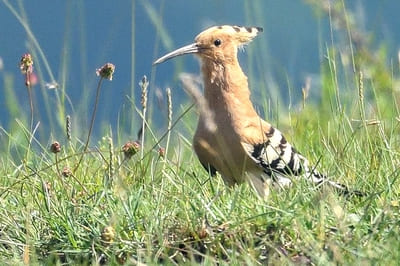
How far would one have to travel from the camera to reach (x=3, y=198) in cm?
433

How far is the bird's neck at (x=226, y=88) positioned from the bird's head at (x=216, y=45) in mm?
31

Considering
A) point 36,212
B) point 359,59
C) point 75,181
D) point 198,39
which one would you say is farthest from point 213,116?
point 359,59

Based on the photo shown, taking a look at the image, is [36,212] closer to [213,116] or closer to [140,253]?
[140,253]

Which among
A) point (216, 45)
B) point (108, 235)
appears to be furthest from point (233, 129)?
point (108, 235)

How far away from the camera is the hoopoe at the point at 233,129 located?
4644 mm

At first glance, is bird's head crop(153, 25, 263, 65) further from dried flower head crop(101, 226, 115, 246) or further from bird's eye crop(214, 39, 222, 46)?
dried flower head crop(101, 226, 115, 246)

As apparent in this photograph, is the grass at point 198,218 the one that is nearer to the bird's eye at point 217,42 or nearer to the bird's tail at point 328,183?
the bird's tail at point 328,183

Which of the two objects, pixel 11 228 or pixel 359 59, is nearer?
pixel 11 228

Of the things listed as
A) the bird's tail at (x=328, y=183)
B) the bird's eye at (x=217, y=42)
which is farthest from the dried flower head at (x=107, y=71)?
the bird's eye at (x=217, y=42)

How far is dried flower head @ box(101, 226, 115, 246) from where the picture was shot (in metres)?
3.78

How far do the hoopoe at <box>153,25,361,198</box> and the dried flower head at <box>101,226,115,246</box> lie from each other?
706mm

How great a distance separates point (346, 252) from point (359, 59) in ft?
8.78

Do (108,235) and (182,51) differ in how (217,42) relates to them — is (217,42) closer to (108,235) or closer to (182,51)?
(182,51)

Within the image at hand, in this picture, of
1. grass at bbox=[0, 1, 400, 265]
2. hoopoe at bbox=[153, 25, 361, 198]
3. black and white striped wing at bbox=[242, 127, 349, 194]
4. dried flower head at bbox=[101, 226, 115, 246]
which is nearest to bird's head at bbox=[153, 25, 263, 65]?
hoopoe at bbox=[153, 25, 361, 198]
